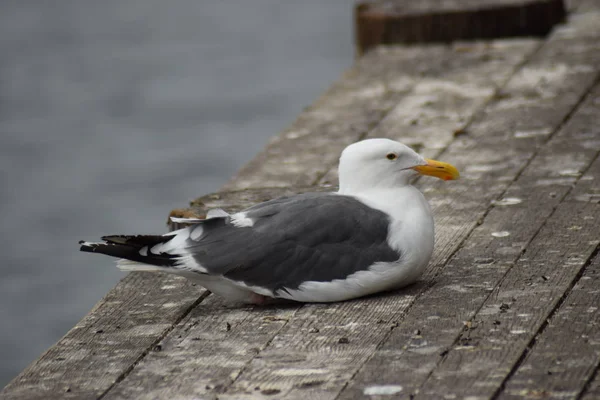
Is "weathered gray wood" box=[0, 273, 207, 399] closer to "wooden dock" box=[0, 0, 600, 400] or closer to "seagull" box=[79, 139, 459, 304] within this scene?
"wooden dock" box=[0, 0, 600, 400]

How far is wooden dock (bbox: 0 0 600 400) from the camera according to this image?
126 inches

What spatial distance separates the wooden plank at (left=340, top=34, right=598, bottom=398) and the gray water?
9.78ft

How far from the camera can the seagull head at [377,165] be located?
3936 mm

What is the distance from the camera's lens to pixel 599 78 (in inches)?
252

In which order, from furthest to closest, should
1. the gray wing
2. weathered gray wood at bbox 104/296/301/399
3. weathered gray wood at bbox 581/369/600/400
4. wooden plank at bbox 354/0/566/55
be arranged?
wooden plank at bbox 354/0/566/55, the gray wing, weathered gray wood at bbox 104/296/301/399, weathered gray wood at bbox 581/369/600/400

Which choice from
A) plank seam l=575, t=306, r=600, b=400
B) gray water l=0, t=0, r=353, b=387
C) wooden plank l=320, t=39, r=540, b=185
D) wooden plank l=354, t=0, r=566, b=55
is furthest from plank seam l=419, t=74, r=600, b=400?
gray water l=0, t=0, r=353, b=387

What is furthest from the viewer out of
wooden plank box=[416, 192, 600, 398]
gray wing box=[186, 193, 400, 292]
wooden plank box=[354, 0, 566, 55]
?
wooden plank box=[354, 0, 566, 55]

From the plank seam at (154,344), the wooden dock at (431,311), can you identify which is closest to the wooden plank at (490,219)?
the wooden dock at (431,311)

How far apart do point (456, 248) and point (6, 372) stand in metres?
3.12

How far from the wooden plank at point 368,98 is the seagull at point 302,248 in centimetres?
132

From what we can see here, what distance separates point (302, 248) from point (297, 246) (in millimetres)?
18

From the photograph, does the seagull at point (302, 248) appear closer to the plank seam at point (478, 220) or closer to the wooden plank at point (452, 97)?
the plank seam at point (478, 220)

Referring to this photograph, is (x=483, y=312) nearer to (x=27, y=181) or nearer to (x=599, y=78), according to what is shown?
(x=599, y=78)

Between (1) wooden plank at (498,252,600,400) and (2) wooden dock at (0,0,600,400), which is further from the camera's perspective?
(2) wooden dock at (0,0,600,400)
